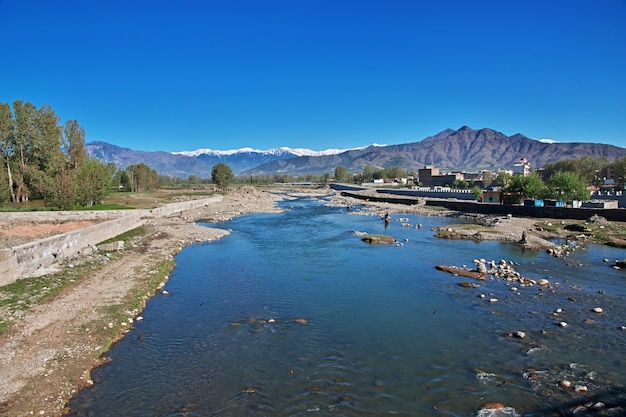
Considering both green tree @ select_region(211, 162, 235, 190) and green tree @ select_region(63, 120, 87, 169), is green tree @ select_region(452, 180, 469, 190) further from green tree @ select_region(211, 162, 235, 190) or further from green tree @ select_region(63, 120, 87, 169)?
green tree @ select_region(63, 120, 87, 169)

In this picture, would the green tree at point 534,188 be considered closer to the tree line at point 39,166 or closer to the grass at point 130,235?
the grass at point 130,235

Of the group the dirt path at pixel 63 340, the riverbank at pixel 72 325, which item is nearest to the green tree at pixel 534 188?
the riverbank at pixel 72 325

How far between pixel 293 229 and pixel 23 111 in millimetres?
37747

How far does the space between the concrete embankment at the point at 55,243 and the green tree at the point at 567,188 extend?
54271 mm

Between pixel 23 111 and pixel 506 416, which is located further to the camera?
pixel 23 111

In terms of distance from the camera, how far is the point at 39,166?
5153 cm

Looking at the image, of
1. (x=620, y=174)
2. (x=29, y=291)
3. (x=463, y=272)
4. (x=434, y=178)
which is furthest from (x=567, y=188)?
(x=434, y=178)

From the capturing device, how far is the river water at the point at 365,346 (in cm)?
1024

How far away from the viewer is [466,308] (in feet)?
57.1

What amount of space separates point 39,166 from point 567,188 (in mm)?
70629

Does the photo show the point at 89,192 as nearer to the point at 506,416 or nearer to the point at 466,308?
the point at 466,308

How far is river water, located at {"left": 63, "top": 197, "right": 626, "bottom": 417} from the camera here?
10.2m

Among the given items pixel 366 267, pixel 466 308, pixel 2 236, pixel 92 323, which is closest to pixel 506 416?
pixel 466 308

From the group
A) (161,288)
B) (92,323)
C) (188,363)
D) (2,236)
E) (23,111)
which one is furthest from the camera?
(23,111)
